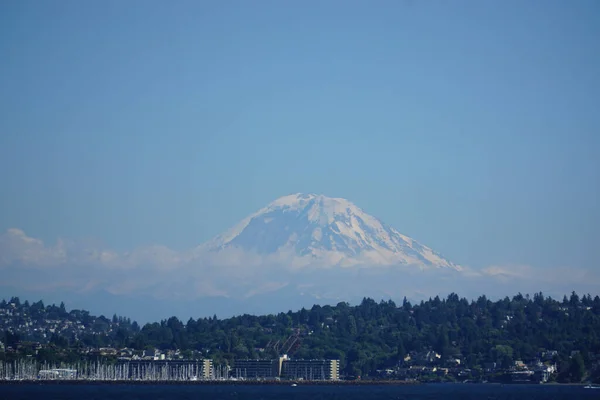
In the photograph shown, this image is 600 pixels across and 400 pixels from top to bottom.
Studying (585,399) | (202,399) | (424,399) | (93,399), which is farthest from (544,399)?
(93,399)

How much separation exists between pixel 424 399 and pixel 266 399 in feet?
70.6

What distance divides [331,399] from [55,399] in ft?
122

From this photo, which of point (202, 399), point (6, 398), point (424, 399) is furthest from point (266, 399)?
point (6, 398)

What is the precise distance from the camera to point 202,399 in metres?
148

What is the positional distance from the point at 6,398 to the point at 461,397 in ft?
201

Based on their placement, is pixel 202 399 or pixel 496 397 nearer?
pixel 202 399

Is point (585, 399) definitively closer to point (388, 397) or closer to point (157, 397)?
point (388, 397)

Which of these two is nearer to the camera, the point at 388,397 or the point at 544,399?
the point at 544,399

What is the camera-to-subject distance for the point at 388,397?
531 feet

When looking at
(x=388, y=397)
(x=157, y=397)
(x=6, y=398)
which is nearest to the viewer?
(x=6, y=398)

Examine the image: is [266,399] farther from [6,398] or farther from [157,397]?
[6,398]

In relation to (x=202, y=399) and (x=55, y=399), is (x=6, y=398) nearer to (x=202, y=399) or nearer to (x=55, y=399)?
(x=55, y=399)

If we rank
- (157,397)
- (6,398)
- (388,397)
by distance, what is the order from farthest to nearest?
(388,397), (157,397), (6,398)

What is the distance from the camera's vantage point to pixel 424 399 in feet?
500
